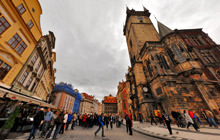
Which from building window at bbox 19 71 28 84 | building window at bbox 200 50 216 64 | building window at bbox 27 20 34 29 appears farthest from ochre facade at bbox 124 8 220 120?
building window at bbox 27 20 34 29

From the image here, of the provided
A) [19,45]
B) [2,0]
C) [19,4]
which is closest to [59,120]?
[19,45]

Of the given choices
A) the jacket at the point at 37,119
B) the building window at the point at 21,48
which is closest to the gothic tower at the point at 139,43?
the jacket at the point at 37,119

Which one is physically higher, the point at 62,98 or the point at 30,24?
the point at 30,24

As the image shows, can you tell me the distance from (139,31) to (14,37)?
28.4 meters

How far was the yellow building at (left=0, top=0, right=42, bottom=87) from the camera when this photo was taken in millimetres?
8977

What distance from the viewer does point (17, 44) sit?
10.9m

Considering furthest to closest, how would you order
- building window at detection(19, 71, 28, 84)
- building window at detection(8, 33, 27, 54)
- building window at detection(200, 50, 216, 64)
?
building window at detection(200, 50, 216, 64), building window at detection(19, 71, 28, 84), building window at detection(8, 33, 27, 54)

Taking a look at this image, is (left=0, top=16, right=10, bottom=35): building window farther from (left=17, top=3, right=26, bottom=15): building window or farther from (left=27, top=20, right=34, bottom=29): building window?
(left=27, top=20, right=34, bottom=29): building window

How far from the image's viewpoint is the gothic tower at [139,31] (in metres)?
24.8

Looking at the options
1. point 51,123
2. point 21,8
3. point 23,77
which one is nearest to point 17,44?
point 23,77

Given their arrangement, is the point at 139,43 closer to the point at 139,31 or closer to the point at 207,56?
the point at 139,31

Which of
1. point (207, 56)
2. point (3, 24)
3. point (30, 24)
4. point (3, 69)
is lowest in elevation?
point (3, 69)

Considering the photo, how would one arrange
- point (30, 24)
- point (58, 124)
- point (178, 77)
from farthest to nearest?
point (178, 77) → point (30, 24) → point (58, 124)

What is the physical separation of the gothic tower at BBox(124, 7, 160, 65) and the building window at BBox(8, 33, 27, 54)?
→ 75.1 feet
